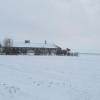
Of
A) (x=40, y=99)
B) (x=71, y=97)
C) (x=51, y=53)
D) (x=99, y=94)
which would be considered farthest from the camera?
(x=51, y=53)

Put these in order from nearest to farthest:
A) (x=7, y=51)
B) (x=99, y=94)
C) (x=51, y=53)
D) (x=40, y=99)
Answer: (x=40, y=99)
(x=99, y=94)
(x=7, y=51)
(x=51, y=53)

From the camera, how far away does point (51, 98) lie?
7324mm

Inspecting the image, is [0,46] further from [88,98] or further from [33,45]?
[88,98]

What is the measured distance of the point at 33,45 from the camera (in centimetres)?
8412

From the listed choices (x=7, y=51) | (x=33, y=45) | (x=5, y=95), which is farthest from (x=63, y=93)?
(x=33, y=45)

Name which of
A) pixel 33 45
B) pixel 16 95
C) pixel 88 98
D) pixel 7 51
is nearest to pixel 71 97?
pixel 88 98

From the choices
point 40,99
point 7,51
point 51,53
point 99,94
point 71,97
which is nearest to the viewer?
point 40,99

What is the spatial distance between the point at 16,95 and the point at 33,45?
252 ft

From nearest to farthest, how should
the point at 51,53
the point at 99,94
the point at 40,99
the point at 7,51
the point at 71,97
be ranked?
the point at 40,99
the point at 71,97
the point at 99,94
the point at 7,51
the point at 51,53

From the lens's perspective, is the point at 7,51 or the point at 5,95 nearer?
the point at 5,95

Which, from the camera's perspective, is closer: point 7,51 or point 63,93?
point 63,93

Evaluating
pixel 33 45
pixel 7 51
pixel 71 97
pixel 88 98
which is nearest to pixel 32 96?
pixel 71 97

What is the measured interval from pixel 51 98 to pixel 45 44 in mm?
78714

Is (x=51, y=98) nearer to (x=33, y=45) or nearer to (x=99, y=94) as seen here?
(x=99, y=94)
